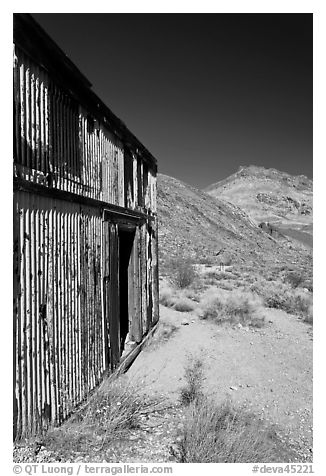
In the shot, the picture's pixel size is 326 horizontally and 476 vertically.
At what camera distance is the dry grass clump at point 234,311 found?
381 inches

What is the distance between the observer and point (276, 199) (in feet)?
308

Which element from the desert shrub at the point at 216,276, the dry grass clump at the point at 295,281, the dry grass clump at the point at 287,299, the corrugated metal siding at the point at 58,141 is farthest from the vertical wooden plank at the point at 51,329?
the dry grass clump at the point at 295,281

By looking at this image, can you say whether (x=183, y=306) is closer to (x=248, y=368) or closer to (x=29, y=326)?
(x=248, y=368)

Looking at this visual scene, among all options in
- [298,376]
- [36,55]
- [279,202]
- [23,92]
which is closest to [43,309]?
[23,92]

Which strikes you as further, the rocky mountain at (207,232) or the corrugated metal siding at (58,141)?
the rocky mountain at (207,232)

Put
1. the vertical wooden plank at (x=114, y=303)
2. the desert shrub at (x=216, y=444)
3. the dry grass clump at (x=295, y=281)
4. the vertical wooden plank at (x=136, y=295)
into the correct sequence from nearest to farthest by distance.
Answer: the desert shrub at (x=216, y=444) → the vertical wooden plank at (x=114, y=303) → the vertical wooden plank at (x=136, y=295) → the dry grass clump at (x=295, y=281)

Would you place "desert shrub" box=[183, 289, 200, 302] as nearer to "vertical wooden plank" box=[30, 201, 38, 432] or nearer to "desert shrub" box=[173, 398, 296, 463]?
"desert shrub" box=[173, 398, 296, 463]

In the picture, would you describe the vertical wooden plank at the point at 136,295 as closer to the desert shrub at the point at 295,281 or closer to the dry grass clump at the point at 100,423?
the dry grass clump at the point at 100,423

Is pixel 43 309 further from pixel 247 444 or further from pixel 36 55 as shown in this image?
pixel 36 55

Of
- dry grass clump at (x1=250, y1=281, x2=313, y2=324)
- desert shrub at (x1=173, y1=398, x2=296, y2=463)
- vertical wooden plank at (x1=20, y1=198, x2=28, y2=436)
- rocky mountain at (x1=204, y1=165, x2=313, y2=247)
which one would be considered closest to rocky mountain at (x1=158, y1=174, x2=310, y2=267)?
dry grass clump at (x1=250, y1=281, x2=313, y2=324)

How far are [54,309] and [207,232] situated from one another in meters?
32.5

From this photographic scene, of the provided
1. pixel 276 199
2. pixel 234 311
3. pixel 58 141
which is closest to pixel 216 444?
pixel 58 141

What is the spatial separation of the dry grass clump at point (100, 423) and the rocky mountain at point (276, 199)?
5469 cm
